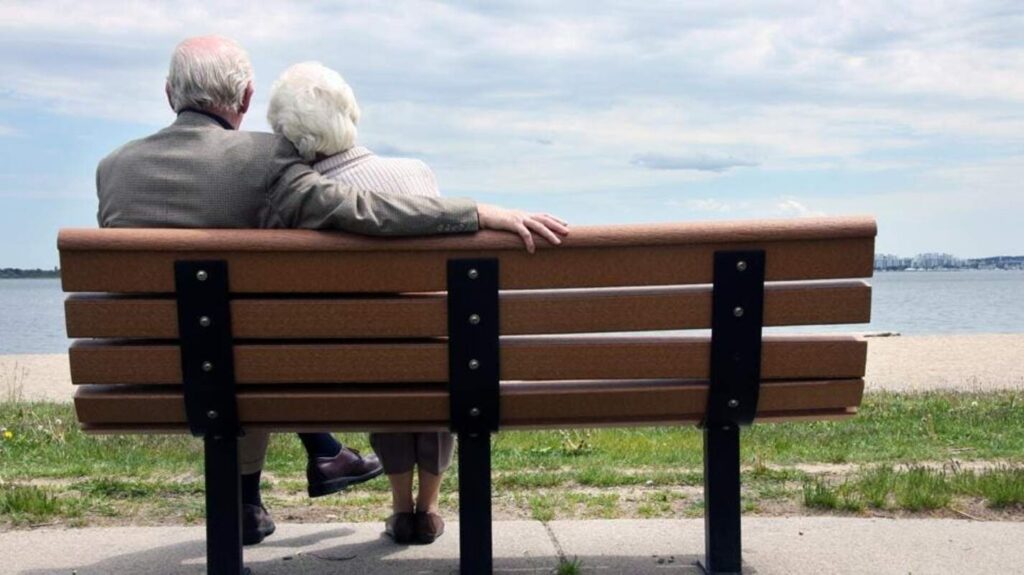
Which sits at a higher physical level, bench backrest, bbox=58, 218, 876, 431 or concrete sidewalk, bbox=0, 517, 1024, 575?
bench backrest, bbox=58, 218, 876, 431

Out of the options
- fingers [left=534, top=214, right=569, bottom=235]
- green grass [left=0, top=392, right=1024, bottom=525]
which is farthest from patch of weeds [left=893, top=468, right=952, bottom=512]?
fingers [left=534, top=214, right=569, bottom=235]

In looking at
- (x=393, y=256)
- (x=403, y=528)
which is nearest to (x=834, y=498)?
(x=403, y=528)

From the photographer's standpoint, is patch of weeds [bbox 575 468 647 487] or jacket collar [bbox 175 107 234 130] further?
patch of weeds [bbox 575 468 647 487]

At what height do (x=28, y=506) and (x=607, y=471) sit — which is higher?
(x=28, y=506)

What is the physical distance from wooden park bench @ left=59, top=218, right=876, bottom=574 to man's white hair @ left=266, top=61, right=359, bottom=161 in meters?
0.43

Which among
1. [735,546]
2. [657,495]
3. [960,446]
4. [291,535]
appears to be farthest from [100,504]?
[960,446]

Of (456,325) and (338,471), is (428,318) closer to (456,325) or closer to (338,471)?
(456,325)

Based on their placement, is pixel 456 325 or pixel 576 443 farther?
pixel 576 443

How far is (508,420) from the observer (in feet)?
11.6

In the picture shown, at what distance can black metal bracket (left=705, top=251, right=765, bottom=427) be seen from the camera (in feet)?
11.1

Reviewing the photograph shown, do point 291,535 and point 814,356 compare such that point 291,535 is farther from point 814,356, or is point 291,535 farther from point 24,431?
point 24,431

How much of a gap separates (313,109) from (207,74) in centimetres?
35

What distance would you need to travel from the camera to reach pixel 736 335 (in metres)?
3.44

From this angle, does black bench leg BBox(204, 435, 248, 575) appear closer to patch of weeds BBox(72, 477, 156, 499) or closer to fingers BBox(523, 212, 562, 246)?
fingers BBox(523, 212, 562, 246)
